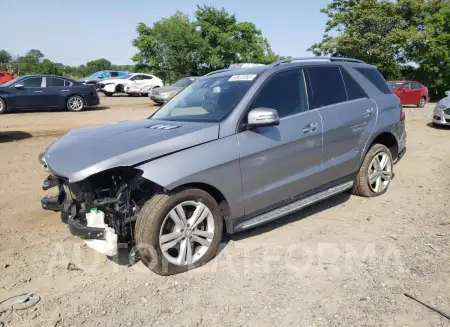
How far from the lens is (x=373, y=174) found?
17.9 feet

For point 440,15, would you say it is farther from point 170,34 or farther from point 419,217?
point 419,217

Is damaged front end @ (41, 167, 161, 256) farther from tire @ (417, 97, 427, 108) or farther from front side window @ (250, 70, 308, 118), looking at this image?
tire @ (417, 97, 427, 108)

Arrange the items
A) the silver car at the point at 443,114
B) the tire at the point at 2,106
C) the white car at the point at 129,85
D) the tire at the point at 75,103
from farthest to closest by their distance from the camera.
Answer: the white car at the point at 129,85
the tire at the point at 75,103
the tire at the point at 2,106
the silver car at the point at 443,114

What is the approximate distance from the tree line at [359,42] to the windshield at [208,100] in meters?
31.9

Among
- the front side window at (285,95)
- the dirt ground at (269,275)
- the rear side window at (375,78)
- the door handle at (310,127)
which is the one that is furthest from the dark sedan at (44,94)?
A: the door handle at (310,127)

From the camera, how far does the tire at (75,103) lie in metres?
16.4

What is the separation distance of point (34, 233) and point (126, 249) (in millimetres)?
1171

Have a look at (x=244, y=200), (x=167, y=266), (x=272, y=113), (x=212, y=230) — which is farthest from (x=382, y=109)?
(x=167, y=266)

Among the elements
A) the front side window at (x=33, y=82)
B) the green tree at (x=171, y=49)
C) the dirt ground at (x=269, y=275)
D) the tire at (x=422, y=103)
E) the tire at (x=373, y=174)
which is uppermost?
the green tree at (x=171, y=49)

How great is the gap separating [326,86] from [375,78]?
1.22 meters

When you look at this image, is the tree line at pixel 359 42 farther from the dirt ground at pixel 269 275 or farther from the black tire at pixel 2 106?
the dirt ground at pixel 269 275

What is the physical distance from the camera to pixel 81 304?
3.13m

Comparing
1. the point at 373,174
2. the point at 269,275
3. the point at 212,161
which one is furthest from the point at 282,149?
the point at 373,174

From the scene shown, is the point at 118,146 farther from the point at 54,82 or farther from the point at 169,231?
the point at 54,82
